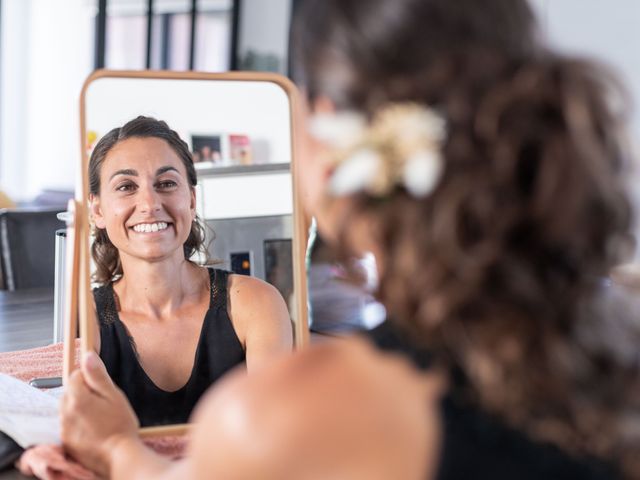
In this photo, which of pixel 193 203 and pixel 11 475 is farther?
pixel 193 203

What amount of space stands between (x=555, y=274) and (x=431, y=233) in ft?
0.29

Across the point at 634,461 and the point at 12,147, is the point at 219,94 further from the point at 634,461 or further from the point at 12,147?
the point at 12,147

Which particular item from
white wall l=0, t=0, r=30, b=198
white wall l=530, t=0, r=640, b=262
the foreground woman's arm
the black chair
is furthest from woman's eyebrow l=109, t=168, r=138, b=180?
white wall l=0, t=0, r=30, b=198

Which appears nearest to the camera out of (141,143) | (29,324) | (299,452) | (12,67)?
(299,452)

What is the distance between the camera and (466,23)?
1.91ft

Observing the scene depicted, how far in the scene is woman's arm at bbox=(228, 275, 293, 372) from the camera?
119cm

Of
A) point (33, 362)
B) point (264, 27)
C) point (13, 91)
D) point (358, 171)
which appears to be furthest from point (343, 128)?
point (264, 27)

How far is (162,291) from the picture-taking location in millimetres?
1179

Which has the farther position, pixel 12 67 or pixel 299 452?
pixel 12 67

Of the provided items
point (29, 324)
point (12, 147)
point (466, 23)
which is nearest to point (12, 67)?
point (12, 147)

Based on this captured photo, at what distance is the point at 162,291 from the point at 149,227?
90mm

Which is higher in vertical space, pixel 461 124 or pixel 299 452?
pixel 461 124

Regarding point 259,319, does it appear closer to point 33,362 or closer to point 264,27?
point 33,362

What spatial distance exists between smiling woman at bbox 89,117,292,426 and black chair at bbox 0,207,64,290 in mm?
2478
